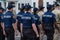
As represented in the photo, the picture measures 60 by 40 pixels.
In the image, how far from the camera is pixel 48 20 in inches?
574

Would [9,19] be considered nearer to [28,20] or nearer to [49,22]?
[28,20]

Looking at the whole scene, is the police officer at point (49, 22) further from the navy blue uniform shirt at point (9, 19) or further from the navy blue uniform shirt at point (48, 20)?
the navy blue uniform shirt at point (9, 19)

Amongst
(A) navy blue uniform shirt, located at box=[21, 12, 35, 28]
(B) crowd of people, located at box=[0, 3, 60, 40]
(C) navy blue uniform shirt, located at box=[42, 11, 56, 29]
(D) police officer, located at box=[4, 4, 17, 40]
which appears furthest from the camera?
(C) navy blue uniform shirt, located at box=[42, 11, 56, 29]

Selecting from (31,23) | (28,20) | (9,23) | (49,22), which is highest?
(28,20)

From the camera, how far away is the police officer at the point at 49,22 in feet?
47.6

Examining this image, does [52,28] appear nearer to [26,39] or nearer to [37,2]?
[26,39]

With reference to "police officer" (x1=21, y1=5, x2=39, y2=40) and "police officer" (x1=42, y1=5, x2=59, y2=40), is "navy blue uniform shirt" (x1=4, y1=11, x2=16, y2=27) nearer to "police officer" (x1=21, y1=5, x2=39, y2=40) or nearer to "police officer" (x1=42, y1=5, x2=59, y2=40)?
"police officer" (x1=21, y1=5, x2=39, y2=40)

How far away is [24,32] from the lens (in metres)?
13.2

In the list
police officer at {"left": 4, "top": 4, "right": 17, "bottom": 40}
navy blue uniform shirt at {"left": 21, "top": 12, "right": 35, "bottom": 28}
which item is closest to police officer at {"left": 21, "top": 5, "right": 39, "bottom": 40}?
navy blue uniform shirt at {"left": 21, "top": 12, "right": 35, "bottom": 28}

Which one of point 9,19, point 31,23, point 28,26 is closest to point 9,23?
point 9,19

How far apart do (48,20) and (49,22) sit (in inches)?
4.0

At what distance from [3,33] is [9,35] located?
470 mm

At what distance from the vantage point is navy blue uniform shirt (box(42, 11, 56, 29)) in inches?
571

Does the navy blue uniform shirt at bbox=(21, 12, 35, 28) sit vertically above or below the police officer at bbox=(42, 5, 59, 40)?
above
